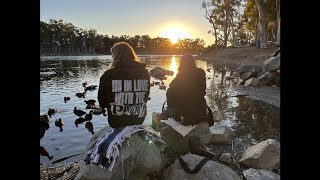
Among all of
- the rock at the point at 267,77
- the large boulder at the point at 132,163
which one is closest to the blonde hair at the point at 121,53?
the large boulder at the point at 132,163

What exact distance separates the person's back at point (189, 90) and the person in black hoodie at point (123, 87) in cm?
154

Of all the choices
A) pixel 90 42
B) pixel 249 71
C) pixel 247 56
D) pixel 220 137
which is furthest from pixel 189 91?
pixel 90 42

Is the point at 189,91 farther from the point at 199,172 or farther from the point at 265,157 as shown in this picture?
the point at 265,157

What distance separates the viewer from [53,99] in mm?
20688

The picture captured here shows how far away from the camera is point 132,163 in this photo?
4.43 metres

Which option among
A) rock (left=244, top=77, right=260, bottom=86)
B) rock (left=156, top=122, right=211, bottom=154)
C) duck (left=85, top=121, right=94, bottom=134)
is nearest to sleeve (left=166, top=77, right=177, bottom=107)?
rock (left=156, top=122, right=211, bottom=154)

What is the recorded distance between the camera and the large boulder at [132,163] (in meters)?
4.27

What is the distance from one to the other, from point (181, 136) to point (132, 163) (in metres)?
2.03

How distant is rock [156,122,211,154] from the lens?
6238mm

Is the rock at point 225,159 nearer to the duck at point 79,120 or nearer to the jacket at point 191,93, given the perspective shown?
the jacket at point 191,93
